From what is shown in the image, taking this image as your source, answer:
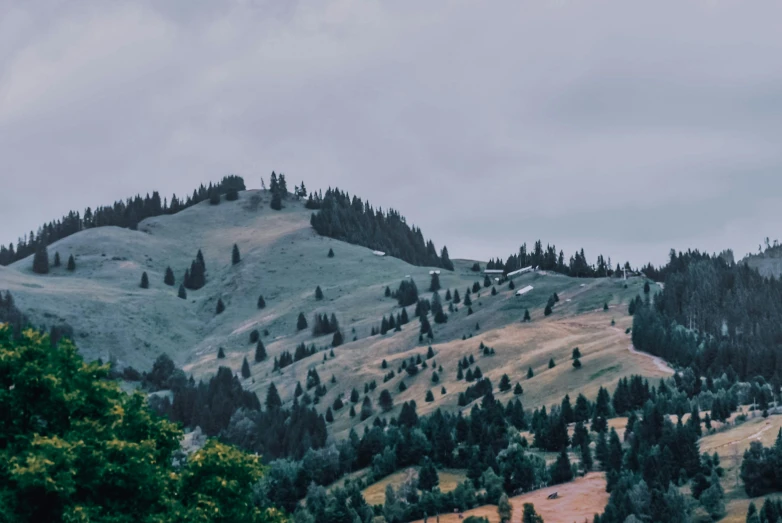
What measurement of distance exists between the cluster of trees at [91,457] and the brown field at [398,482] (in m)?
85.6

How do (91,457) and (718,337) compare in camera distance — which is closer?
(91,457)

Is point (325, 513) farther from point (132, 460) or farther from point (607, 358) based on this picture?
point (132, 460)

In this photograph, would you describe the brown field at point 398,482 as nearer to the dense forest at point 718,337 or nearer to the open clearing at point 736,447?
the open clearing at point 736,447

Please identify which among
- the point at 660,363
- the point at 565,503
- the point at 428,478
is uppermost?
the point at 660,363

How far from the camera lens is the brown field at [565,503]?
4419 inches

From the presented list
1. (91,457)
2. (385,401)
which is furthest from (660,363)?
(91,457)

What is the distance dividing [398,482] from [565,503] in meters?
27.9

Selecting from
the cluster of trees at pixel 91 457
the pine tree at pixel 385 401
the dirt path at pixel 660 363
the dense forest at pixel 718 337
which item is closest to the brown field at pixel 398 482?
the dirt path at pixel 660 363

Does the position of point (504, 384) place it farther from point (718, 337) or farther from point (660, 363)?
point (718, 337)

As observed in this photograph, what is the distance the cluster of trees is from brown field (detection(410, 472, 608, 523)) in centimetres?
7101

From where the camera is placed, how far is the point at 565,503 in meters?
117

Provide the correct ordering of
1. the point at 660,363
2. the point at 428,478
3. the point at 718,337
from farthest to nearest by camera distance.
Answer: the point at 718,337 → the point at 660,363 → the point at 428,478

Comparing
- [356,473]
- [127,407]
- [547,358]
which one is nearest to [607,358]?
[547,358]

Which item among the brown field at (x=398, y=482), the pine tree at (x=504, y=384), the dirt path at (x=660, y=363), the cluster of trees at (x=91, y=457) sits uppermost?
the cluster of trees at (x=91, y=457)
